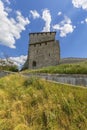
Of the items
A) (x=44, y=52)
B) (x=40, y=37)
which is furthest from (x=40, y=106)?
(x=40, y=37)

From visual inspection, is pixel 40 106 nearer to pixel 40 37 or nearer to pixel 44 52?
pixel 44 52

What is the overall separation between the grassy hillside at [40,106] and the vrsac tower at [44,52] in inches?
768

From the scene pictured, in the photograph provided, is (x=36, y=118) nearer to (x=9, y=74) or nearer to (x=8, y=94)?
(x=8, y=94)

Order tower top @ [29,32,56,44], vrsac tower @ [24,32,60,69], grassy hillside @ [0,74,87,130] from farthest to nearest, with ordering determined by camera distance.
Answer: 1. tower top @ [29,32,56,44]
2. vrsac tower @ [24,32,60,69]
3. grassy hillside @ [0,74,87,130]

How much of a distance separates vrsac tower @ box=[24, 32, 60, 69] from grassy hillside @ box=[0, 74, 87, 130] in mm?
19504

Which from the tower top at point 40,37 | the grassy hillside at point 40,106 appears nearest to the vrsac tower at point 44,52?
the tower top at point 40,37

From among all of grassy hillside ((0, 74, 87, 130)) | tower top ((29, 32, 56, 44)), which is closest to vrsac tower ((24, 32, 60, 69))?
tower top ((29, 32, 56, 44))

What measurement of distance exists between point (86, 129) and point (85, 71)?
614 cm

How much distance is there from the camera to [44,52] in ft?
101

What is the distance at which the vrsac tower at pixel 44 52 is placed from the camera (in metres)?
30.2

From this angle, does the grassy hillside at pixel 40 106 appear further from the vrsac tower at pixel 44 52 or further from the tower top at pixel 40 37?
the tower top at pixel 40 37

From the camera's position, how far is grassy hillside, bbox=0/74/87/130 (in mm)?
7789

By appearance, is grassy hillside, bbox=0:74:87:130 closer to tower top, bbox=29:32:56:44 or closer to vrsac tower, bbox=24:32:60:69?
vrsac tower, bbox=24:32:60:69

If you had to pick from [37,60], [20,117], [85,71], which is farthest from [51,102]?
[37,60]
